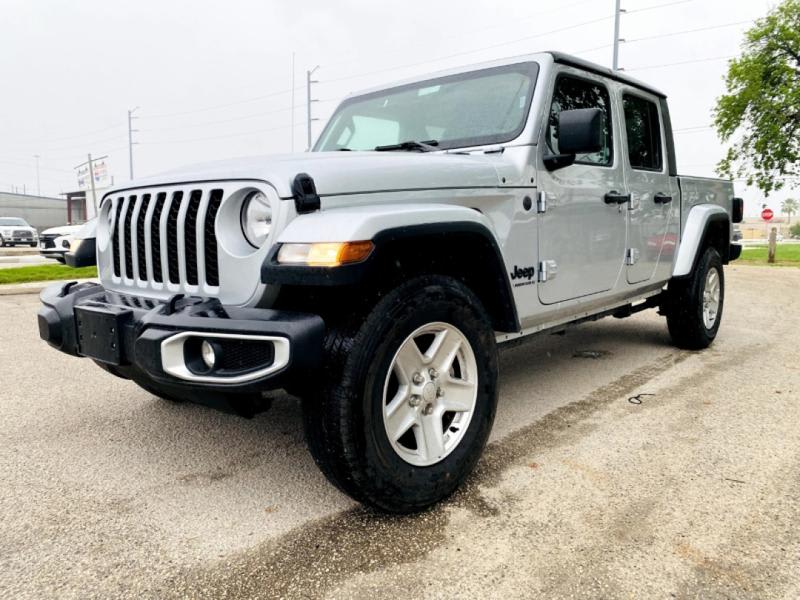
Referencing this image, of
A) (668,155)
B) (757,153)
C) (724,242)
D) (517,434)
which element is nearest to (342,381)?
(517,434)

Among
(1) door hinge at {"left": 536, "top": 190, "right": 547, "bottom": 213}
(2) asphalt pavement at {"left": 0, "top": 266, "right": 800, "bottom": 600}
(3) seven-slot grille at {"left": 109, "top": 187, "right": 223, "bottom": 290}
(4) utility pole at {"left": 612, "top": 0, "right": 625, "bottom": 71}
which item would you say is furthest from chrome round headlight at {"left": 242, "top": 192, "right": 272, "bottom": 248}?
(4) utility pole at {"left": 612, "top": 0, "right": 625, "bottom": 71}

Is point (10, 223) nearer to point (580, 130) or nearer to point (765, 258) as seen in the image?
point (765, 258)

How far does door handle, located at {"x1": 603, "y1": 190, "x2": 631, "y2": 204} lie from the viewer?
363cm

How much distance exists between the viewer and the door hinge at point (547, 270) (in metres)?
3.11

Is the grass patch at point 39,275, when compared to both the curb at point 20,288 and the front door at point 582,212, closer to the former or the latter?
the curb at point 20,288

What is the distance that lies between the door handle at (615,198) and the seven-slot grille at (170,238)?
2384mm

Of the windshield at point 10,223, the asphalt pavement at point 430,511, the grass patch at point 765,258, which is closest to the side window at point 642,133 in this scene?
the asphalt pavement at point 430,511

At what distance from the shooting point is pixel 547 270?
3145 millimetres

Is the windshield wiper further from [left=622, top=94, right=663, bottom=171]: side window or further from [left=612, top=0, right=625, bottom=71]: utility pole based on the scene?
[left=612, top=0, right=625, bottom=71]: utility pole

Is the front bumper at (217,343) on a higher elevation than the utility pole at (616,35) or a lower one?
lower

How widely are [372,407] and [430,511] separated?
54 cm

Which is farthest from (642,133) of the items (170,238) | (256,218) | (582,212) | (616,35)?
(616,35)

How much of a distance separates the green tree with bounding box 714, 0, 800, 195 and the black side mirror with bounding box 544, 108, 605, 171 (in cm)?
2644

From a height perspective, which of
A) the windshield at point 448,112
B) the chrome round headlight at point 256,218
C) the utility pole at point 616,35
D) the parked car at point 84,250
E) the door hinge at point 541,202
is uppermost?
the utility pole at point 616,35
